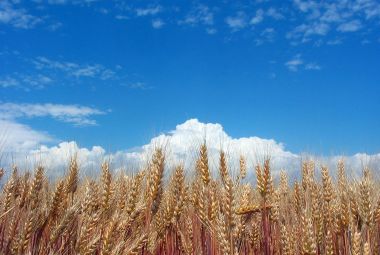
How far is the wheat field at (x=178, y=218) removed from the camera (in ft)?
12.9

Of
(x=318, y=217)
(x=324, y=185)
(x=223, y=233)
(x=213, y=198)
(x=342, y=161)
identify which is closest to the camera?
(x=223, y=233)

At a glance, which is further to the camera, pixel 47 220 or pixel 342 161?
pixel 342 161

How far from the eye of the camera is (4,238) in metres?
4.95

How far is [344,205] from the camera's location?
16.5 feet

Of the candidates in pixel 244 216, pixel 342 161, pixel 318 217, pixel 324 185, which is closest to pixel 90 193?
pixel 244 216

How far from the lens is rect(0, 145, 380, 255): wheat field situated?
393 cm

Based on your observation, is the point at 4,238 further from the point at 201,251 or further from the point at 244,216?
the point at 244,216

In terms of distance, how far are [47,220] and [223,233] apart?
7.32ft

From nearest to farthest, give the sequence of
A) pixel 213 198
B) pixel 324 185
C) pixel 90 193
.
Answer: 1. pixel 213 198
2. pixel 90 193
3. pixel 324 185

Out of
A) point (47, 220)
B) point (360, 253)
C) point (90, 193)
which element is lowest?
point (360, 253)

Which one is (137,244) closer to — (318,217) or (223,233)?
(223,233)

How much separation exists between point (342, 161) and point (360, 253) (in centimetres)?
408

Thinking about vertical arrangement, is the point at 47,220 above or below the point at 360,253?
above

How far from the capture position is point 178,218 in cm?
518
